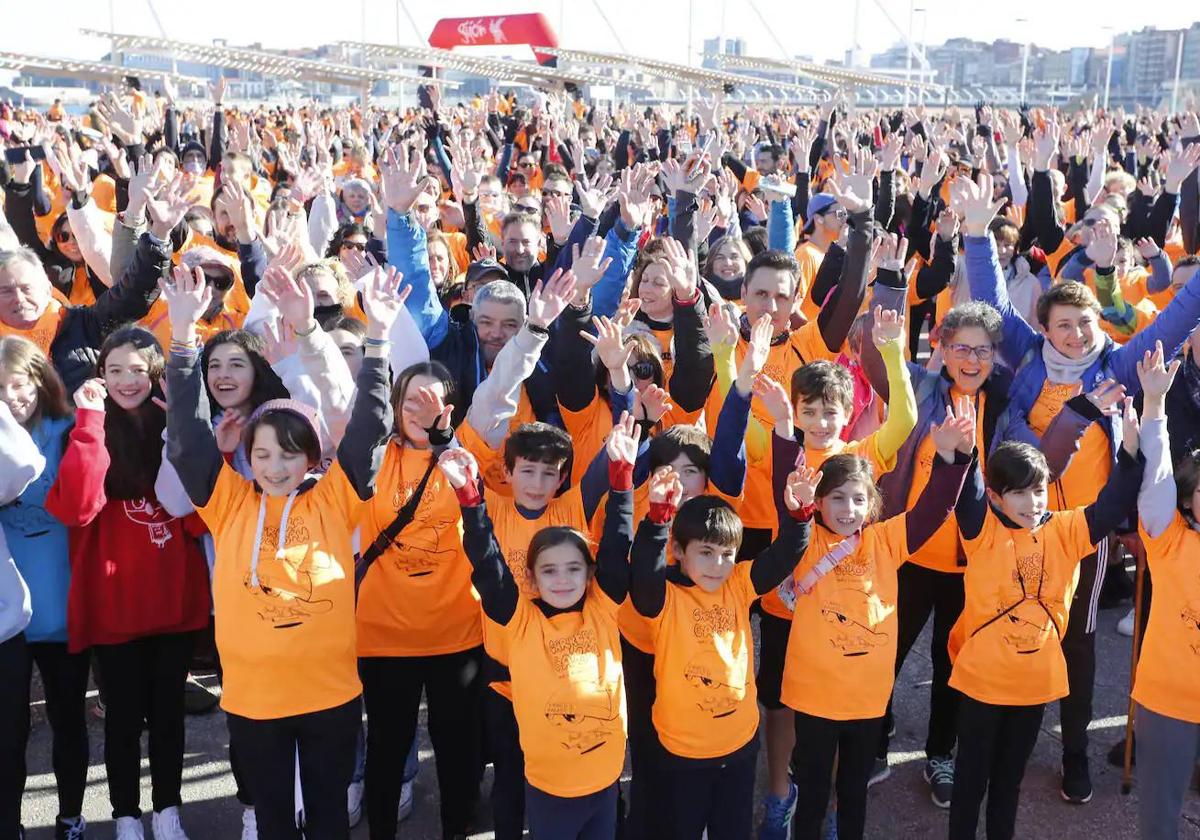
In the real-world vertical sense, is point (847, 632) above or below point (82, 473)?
below

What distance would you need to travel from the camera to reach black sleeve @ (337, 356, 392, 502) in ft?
9.29

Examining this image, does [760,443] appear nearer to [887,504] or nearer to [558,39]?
[887,504]

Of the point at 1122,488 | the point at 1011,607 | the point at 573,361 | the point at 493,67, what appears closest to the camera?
the point at 1122,488

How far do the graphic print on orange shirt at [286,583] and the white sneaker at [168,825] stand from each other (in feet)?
3.26

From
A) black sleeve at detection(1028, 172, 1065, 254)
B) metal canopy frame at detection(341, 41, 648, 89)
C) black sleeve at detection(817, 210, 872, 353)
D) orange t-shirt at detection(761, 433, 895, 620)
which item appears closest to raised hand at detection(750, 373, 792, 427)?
orange t-shirt at detection(761, 433, 895, 620)

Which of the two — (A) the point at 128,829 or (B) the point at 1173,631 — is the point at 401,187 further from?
(B) the point at 1173,631

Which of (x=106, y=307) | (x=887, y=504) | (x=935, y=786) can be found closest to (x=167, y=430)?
(x=106, y=307)

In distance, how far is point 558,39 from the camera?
1863 inches

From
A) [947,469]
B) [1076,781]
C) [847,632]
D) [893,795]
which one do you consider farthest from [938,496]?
[1076,781]

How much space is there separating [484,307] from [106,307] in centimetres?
137

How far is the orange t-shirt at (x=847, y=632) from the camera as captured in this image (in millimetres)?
3012

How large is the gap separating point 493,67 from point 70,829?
2606 centimetres

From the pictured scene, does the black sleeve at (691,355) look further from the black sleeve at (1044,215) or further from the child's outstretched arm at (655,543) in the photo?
the black sleeve at (1044,215)

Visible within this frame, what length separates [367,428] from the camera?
2826mm
